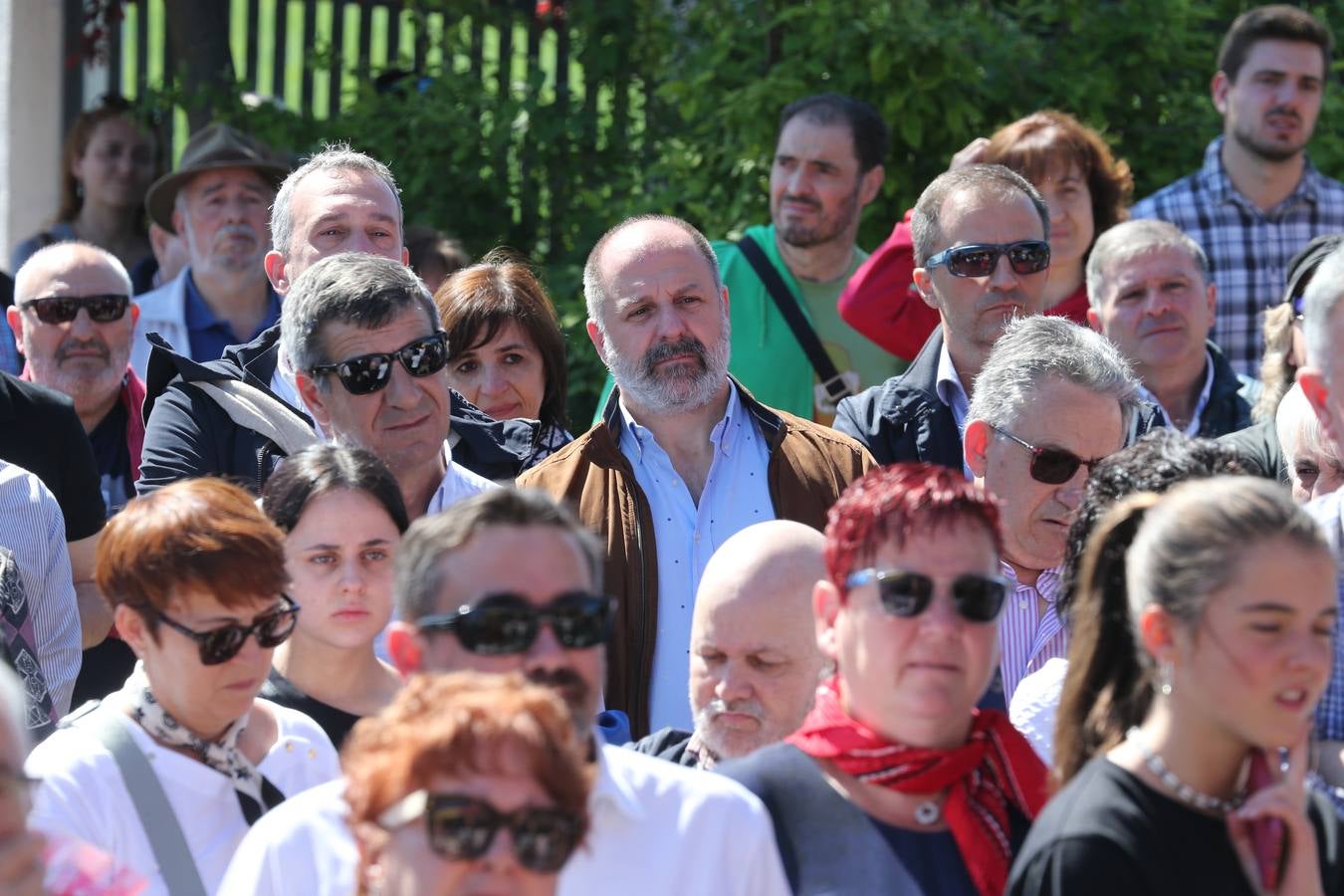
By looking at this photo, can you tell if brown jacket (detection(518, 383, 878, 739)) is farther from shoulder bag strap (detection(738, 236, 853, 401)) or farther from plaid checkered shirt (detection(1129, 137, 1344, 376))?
plaid checkered shirt (detection(1129, 137, 1344, 376))

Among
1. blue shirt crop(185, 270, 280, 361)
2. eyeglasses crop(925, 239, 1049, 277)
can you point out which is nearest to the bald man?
eyeglasses crop(925, 239, 1049, 277)

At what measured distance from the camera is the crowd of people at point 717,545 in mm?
2654

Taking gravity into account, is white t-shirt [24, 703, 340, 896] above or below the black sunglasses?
below

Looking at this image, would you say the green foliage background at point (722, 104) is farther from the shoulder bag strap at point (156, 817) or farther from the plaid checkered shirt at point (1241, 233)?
the shoulder bag strap at point (156, 817)

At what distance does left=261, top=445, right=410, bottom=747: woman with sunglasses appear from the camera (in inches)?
150

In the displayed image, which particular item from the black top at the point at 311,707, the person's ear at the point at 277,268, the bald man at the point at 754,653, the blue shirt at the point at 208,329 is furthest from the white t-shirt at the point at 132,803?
the blue shirt at the point at 208,329

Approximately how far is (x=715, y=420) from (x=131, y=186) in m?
3.83

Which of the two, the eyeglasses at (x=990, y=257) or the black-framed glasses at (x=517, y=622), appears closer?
the black-framed glasses at (x=517, y=622)

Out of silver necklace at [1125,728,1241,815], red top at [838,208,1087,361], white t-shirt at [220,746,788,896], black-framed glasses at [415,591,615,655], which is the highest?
red top at [838,208,1087,361]

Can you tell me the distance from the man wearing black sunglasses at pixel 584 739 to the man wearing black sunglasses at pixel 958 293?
2281 mm

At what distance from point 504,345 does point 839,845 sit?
311 cm

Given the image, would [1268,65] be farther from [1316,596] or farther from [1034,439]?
[1316,596]

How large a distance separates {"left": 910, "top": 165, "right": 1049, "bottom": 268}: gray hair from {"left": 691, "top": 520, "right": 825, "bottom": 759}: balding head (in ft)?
6.52

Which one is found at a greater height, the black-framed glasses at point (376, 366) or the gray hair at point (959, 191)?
the gray hair at point (959, 191)
